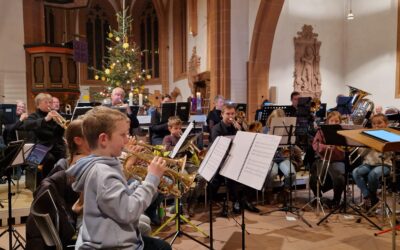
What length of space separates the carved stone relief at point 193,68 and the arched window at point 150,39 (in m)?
5.03

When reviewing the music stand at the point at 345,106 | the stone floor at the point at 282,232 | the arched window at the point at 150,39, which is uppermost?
the arched window at the point at 150,39

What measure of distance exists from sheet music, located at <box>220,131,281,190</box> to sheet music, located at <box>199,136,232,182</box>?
0.08 metres

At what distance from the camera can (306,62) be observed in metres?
12.0

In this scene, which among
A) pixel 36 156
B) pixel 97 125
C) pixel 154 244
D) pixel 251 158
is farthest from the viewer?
pixel 36 156

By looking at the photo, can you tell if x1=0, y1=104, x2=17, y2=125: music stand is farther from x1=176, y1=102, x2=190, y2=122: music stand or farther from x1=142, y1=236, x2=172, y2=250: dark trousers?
x1=142, y1=236, x2=172, y2=250: dark trousers

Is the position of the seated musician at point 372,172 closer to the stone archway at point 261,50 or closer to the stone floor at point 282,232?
the stone floor at point 282,232

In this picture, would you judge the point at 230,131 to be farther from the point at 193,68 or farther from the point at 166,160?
the point at 193,68

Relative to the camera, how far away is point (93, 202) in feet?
5.87

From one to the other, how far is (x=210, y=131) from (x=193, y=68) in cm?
953

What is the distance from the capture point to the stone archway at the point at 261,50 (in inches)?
424

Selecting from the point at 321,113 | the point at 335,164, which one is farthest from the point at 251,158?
the point at 321,113

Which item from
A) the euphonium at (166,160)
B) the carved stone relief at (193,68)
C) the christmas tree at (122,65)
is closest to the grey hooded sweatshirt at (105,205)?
the euphonium at (166,160)

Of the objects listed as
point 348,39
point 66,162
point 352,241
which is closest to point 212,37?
point 348,39

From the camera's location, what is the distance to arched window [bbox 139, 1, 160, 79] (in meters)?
20.1
